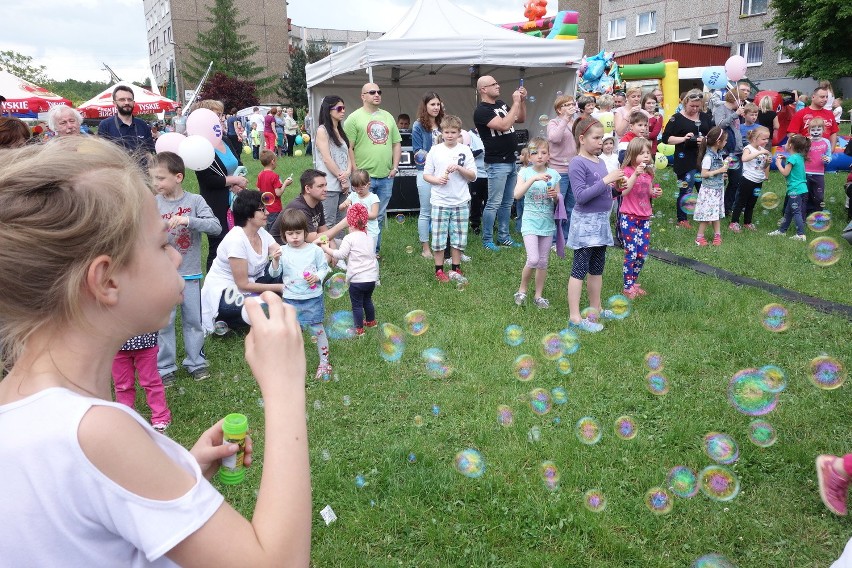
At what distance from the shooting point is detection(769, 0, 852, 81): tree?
28250 mm

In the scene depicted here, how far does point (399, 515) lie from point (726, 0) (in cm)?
4245

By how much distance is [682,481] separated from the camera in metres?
2.98

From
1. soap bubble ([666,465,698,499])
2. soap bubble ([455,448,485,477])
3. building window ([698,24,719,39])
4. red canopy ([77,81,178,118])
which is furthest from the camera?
building window ([698,24,719,39])

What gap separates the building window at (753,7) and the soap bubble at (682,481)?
4074 centimetres

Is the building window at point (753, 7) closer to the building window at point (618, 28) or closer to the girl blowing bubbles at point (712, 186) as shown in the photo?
the building window at point (618, 28)

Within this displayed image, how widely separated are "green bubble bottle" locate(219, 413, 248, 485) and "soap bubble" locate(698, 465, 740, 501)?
2440 millimetres

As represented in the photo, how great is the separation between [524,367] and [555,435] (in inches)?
36.2

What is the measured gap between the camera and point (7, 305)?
957 mm

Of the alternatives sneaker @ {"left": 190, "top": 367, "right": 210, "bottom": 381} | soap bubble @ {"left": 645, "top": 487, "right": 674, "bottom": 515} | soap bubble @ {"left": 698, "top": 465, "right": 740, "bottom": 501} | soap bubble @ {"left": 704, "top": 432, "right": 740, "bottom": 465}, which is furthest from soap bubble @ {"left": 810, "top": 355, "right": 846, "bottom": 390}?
sneaker @ {"left": 190, "top": 367, "right": 210, "bottom": 381}

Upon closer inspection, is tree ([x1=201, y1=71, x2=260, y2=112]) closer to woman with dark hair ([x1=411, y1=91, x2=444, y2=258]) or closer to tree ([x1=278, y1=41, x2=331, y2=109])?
tree ([x1=278, y1=41, x2=331, y2=109])

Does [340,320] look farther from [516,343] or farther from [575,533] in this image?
[575,533]

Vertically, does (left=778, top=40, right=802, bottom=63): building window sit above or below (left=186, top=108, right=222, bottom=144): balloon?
above

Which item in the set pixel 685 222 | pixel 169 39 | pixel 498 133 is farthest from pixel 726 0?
pixel 169 39

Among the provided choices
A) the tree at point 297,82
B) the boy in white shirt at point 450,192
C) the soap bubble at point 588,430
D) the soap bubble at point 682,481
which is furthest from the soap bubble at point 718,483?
the tree at point 297,82
